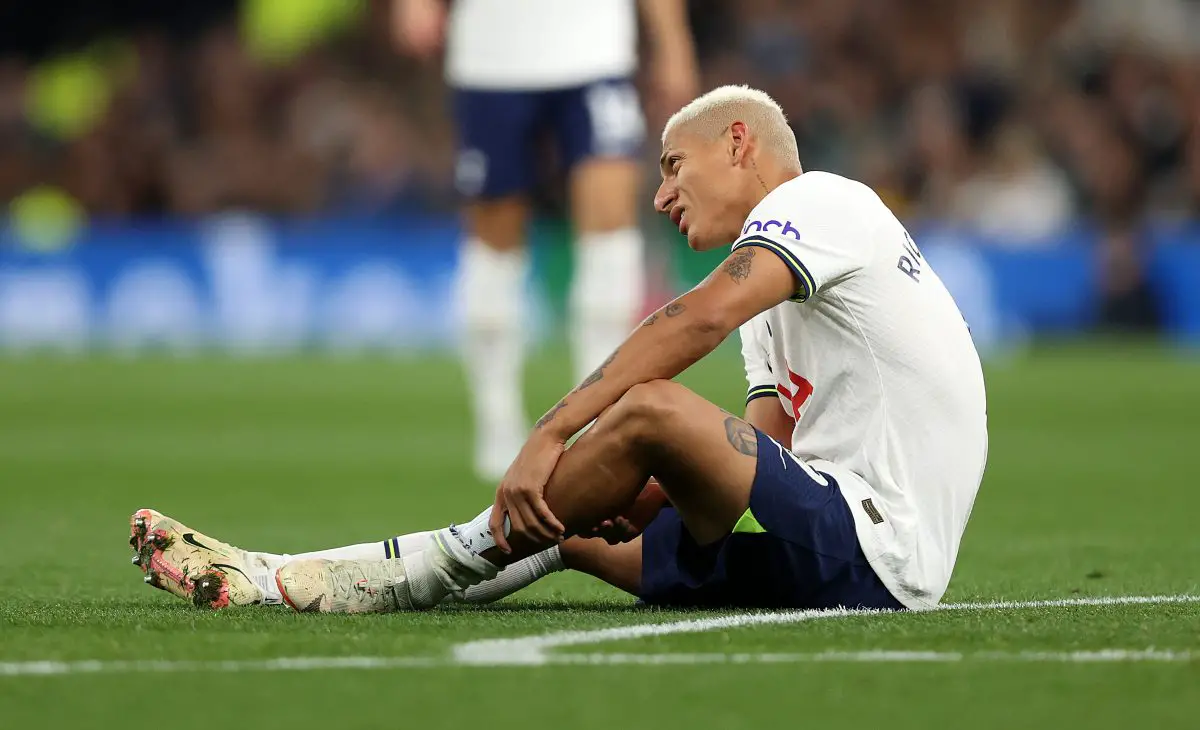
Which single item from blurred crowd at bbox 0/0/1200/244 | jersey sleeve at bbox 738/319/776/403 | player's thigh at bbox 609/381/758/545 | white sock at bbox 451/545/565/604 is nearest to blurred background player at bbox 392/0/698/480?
jersey sleeve at bbox 738/319/776/403

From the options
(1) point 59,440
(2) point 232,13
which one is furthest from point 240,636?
(2) point 232,13

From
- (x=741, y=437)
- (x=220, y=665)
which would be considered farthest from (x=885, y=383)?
(x=220, y=665)

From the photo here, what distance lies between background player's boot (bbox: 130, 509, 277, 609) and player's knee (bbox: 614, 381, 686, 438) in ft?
3.21

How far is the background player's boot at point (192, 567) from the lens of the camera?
3930 millimetres

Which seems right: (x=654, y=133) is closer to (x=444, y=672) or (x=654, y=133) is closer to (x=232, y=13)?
(x=232, y=13)

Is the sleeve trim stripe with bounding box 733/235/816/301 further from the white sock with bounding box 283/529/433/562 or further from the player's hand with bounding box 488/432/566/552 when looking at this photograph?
the white sock with bounding box 283/529/433/562

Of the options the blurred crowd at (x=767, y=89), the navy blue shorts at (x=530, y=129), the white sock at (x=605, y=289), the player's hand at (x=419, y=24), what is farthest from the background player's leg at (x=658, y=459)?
the blurred crowd at (x=767, y=89)

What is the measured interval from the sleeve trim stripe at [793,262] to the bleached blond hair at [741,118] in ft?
1.19

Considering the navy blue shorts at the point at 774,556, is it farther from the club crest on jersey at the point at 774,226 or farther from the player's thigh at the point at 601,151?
the player's thigh at the point at 601,151

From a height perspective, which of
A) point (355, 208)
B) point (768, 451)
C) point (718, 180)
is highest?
point (355, 208)

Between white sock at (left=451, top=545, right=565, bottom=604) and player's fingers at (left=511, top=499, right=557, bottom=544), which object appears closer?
player's fingers at (left=511, top=499, right=557, bottom=544)

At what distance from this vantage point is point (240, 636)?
3453mm

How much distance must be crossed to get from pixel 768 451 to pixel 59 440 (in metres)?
6.40

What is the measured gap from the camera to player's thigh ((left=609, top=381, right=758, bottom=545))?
351 centimetres
